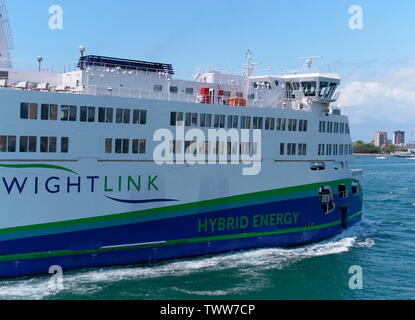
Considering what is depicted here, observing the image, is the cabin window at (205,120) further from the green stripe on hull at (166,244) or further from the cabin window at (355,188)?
the cabin window at (355,188)

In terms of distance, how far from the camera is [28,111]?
18.7 meters

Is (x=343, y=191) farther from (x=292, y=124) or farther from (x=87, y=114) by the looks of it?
(x=87, y=114)

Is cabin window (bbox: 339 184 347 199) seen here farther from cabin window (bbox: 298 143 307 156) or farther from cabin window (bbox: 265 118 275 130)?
cabin window (bbox: 265 118 275 130)

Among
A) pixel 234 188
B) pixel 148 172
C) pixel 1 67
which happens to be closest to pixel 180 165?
pixel 148 172

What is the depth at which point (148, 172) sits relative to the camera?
21234 millimetres

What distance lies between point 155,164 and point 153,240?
3.42 metres

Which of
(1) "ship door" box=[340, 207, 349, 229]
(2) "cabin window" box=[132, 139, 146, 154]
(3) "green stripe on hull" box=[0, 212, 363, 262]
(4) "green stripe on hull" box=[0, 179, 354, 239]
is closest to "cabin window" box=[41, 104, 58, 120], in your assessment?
(2) "cabin window" box=[132, 139, 146, 154]

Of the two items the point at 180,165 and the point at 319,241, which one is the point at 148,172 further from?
the point at 319,241

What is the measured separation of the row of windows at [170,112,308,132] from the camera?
72.5 ft

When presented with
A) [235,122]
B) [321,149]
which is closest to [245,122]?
[235,122]

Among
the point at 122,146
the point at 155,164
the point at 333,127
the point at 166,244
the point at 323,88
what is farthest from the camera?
the point at 333,127
